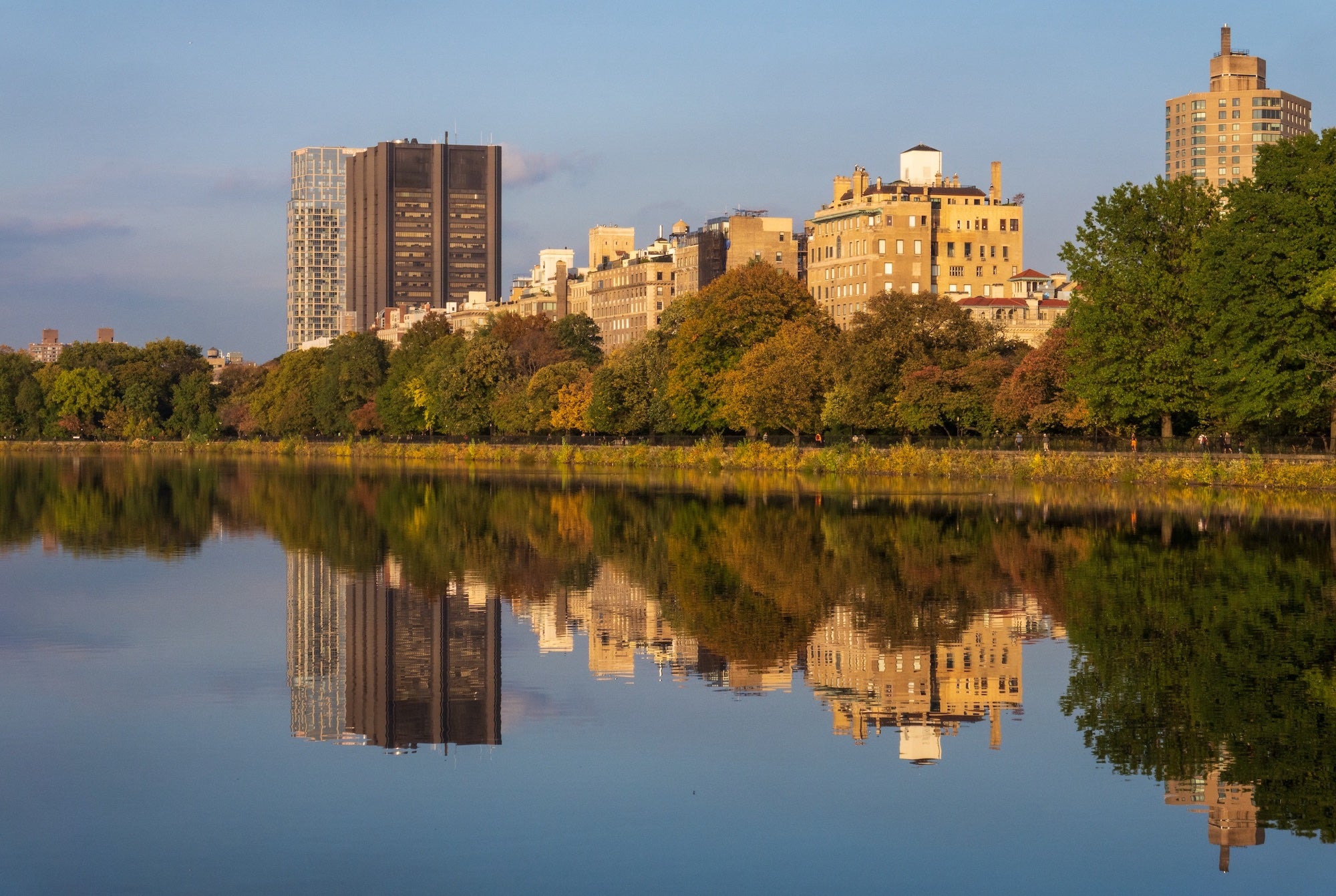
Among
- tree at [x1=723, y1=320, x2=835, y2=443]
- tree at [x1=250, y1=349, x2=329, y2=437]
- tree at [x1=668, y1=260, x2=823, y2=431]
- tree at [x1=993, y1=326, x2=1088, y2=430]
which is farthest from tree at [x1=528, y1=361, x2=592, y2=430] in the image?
tree at [x1=250, y1=349, x2=329, y2=437]

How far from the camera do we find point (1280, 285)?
63.5m

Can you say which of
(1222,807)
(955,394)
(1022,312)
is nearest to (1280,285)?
(955,394)

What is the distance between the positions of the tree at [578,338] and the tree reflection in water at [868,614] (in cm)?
8953

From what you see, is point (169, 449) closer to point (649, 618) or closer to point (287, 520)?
point (287, 520)

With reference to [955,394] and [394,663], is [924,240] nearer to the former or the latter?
[955,394]

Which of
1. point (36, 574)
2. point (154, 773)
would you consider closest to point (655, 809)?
point (154, 773)

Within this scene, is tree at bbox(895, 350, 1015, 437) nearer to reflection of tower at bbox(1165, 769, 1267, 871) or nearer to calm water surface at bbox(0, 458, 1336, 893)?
calm water surface at bbox(0, 458, 1336, 893)

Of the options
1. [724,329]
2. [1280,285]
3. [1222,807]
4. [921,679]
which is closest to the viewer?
[1222,807]

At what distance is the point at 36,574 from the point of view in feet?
114

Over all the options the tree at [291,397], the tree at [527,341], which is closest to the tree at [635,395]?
the tree at [527,341]

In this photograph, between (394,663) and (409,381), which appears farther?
(409,381)

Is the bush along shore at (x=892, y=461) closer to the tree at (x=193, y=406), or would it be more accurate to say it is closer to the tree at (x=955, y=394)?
the tree at (x=955, y=394)

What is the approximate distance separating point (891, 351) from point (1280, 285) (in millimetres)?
27314

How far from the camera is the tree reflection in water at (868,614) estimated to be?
17484mm
